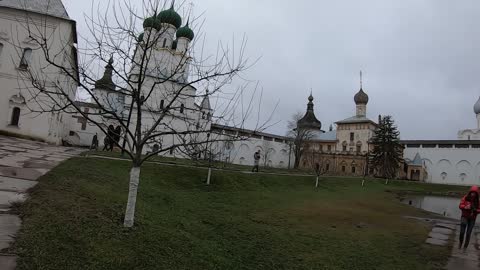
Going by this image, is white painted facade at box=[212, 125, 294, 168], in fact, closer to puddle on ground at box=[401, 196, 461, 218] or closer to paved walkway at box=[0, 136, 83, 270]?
puddle on ground at box=[401, 196, 461, 218]

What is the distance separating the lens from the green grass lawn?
18.0 ft

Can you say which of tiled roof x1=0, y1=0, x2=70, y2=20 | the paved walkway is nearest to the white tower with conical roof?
tiled roof x1=0, y1=0, x2=70, y2=20

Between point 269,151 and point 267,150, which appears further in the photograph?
point 269,151

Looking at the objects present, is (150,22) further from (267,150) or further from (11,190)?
(267,150)

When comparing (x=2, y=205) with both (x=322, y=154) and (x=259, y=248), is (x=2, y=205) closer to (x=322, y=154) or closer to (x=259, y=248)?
(x=259, y=248)

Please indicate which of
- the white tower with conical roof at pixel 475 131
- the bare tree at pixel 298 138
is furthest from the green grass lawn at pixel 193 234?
the white tower with conical roof at pixel 475 131

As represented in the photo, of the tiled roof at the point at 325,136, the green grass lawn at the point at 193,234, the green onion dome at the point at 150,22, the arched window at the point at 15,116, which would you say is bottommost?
the green grass lawn at the point at 193,234

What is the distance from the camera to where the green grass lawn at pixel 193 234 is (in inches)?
216

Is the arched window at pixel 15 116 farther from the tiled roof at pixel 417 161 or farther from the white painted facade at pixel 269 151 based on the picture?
the tiled roof at pixel 417 161

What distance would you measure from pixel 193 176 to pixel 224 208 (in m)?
6.64

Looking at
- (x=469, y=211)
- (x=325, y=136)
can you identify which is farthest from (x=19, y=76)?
(x=325, y=136)

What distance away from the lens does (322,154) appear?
6438cm

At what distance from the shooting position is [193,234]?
802 cm

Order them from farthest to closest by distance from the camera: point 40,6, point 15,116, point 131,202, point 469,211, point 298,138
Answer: point 298,138, point 40,6, point 15,116, point 469,211, point 131,202
